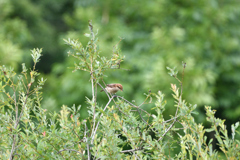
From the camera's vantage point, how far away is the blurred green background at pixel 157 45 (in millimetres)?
6773

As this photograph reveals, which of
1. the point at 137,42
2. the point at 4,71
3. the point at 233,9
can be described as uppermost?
the point at 233,9

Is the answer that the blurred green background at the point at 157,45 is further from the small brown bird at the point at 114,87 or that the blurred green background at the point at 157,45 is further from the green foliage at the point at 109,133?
the green foliage at the point at 109,133

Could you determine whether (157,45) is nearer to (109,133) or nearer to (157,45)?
(157,45)

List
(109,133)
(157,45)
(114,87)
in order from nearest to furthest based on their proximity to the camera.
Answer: (109,133)
(114,87)
(157,45)

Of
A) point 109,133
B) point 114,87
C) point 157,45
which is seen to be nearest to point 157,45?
point 157,45

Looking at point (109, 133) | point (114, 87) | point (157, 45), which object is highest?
point (157, 45)

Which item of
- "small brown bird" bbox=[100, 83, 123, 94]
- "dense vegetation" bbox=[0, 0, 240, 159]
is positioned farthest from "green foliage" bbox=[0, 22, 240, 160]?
"dense vegetation" bbox=[0, 0, 240, 159]

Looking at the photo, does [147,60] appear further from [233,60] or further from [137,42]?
[233,60]

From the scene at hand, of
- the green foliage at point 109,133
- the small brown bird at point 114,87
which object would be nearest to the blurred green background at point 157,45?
the small brown bird at point 114,87

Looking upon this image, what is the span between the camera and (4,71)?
166cm

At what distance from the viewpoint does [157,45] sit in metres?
7.33

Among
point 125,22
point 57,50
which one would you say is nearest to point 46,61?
point 57,50

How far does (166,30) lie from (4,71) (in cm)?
647

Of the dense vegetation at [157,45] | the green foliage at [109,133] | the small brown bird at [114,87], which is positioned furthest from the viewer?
the dense vegetation at [157,45]
